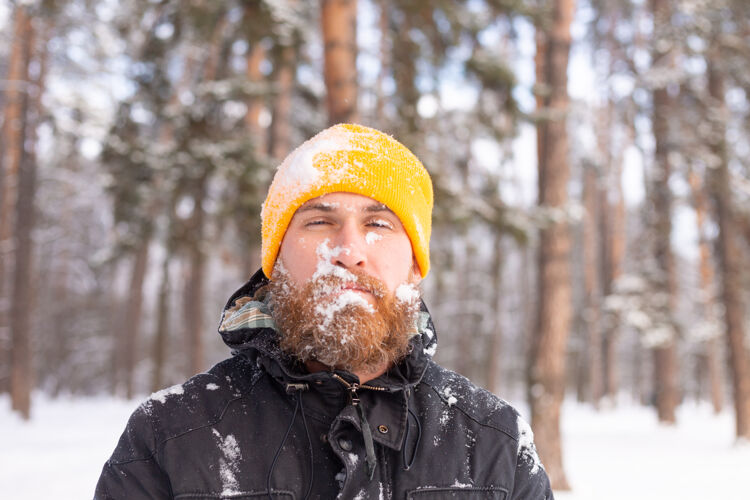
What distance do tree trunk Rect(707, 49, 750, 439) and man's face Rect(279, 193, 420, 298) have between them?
13.1m

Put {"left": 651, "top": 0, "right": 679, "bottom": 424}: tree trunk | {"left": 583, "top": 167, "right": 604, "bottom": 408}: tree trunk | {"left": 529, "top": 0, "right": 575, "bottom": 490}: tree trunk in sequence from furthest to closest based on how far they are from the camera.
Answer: {"left": 583, "top": 167, "right": 604, "bottom": 408}: tree trunk
{"left": 651, "top": 0, "right": 679, "bottom": 424}: tree trunk
{"left": 529, "top": 0, "right": 575, "bottom": 490}: tree trunk

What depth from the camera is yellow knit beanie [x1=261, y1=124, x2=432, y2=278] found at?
2012 mm

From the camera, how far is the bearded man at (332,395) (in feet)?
5.34

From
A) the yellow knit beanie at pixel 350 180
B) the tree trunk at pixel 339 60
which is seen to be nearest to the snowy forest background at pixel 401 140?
the tree trunk at pixel 339 60

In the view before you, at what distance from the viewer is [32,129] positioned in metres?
13.5

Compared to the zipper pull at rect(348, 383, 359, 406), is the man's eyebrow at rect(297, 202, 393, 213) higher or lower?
higher

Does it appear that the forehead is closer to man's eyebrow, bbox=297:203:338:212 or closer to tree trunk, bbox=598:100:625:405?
man's eyebrow, bbox=297:203:338:212

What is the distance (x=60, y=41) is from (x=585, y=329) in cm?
2299

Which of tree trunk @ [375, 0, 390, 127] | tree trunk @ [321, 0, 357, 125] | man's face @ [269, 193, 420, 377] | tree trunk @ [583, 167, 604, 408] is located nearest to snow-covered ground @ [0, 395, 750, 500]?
tree trunk @ [321, 0, 357, 125]

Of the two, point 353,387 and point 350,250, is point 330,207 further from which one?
point 353,387

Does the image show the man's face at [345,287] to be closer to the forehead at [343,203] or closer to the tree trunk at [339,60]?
the forehead at [343,203]

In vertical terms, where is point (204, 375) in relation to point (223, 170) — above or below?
below

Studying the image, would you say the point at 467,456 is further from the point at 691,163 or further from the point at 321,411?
the point at 691,163

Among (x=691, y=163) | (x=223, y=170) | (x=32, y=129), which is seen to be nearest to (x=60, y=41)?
(x=32, y=129)
